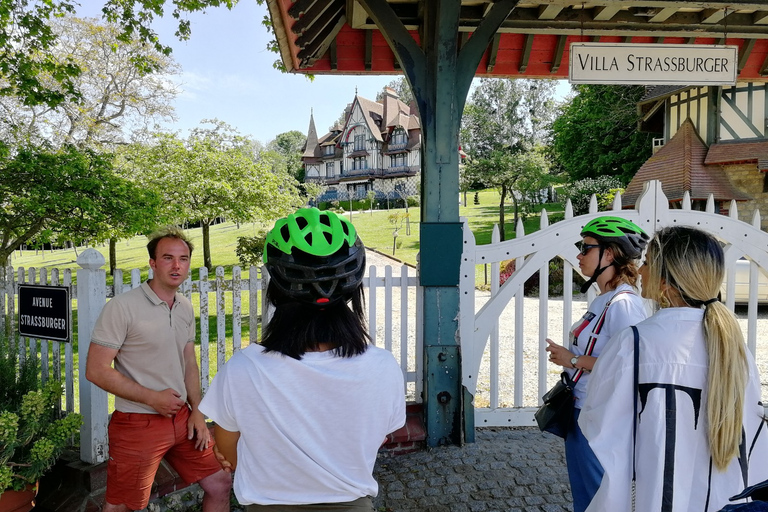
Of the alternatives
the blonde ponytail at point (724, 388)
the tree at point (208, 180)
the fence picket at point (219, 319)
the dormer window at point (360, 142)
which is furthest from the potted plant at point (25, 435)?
the dormer window at point (360, 142)

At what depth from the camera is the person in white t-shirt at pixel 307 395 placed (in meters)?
1.44

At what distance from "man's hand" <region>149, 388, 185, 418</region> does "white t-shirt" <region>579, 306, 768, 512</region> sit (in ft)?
6.66

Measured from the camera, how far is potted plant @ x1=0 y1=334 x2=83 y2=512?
2822mm

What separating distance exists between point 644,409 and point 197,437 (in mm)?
2205

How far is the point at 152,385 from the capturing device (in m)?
2.75

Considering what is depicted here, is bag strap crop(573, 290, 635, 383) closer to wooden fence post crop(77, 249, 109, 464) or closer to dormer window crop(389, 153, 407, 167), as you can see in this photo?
wooden fence post crop(77, 249, 109, 464)

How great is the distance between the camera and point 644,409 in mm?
1722

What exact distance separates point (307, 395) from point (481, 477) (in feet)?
8.94

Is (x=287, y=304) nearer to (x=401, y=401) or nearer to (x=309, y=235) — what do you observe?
(x=309, y=235)

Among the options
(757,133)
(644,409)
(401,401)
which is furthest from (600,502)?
(757,133)

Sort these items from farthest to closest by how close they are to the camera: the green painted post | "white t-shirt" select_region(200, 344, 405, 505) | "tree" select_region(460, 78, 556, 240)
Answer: "tree" select_region(460, 78, 556, 240) → the green painted post → "white t-shirt" select_region(200, 344, 405, 505)

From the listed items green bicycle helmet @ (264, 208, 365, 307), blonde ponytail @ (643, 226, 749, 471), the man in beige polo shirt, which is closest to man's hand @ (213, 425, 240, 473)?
green bicycle helmet @ (264, 208, 365, 307)

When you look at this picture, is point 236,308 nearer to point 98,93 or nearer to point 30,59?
point 30,59

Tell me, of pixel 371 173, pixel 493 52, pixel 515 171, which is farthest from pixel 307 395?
pixel 371 173
